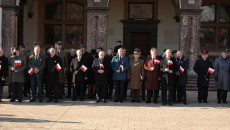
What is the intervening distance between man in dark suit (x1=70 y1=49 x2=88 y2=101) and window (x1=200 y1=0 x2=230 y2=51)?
30.8ft

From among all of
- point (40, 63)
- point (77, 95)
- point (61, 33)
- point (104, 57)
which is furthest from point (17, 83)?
point (61, 33)

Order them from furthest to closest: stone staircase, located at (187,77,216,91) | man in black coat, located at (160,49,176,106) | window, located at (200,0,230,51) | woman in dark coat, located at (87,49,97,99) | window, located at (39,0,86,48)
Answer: window, located at (39,0,86,48) → window, located at (200,0,230,51) → stone staircase, located at (187,77,216,91) → woman in dark coat, located at (87,49,97,99) → man in black coat, located at (160,49,176,106)

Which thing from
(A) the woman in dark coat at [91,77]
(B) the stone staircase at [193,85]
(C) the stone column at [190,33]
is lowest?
(B) the stone staircase at [193,85]

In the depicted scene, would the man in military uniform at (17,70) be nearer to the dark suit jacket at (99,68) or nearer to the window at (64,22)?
the dark suit jacket at (99,68)

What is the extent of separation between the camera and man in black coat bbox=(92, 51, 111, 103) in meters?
11.6

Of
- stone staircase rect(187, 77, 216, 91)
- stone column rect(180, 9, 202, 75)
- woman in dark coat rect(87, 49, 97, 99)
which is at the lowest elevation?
stone staircase rect(187, 77, 216, 91)

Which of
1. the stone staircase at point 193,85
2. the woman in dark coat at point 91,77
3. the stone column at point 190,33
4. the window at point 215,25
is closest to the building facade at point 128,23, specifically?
the window at point 215,25

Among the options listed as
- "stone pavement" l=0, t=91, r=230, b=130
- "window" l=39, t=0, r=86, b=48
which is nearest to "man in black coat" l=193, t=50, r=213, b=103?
"stone pavement" l=0, t=91, r=230, b=130

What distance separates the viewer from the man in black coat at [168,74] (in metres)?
11.1

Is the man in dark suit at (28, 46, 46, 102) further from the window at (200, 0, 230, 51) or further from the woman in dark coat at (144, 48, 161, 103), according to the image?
the window at (200, 0, 230, 51)

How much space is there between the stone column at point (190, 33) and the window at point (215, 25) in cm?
416

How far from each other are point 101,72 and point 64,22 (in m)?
8.73

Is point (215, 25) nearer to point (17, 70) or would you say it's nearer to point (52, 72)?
point (52, 72)

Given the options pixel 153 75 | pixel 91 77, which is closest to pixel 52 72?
pixel 91 77
